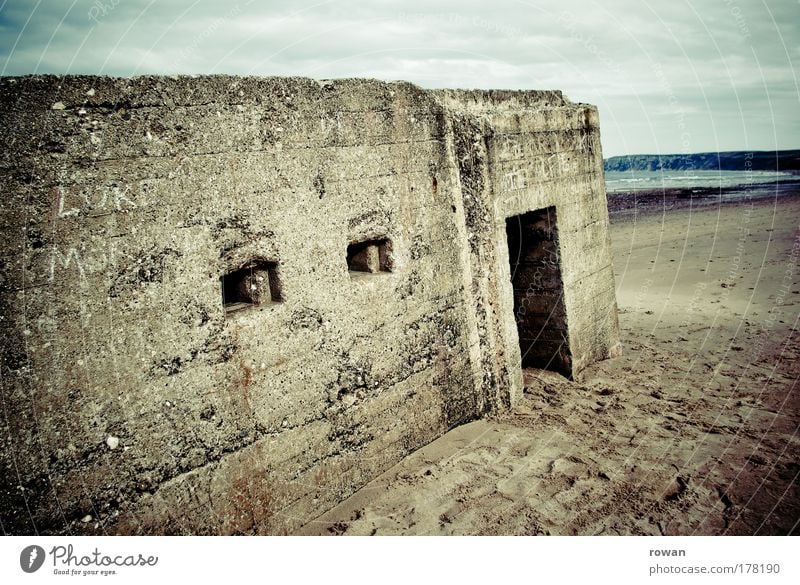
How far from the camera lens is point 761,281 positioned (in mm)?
10992

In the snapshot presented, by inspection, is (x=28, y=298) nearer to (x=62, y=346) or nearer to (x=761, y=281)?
(x=62, y=346)

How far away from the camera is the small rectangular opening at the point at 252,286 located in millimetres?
3623

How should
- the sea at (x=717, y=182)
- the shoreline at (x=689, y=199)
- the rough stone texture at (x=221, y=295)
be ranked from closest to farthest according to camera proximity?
the rough stone texture at (x=221, y=295) → the shoreline at (x=689, y=199) → the sea at (x=717, y=182)

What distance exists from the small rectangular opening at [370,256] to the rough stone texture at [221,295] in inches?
1.5

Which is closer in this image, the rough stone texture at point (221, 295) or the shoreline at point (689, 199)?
the rough stone texture at point (221, 295)

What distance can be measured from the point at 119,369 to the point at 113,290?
0.44 m

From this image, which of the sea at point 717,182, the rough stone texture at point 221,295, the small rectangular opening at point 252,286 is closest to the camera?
the rough stone texture at point 221,295

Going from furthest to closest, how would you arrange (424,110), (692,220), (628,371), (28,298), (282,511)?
(692,220), (628,371), (424,110), (282,511), (28,298)

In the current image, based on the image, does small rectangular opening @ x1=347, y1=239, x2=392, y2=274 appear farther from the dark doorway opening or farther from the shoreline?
the shoreline

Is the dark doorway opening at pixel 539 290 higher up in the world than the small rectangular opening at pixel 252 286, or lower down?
lower down

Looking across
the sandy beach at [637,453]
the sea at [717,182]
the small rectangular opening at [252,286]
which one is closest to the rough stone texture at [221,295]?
the small rectangular opening at [252,286]

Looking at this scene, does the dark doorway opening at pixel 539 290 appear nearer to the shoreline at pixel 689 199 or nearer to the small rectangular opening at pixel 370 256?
the small rectangular opening at pixel 370 256

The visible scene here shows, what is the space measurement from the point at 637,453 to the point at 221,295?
3.90 metres
